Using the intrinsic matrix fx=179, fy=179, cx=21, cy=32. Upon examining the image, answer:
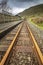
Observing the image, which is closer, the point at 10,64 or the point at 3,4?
the point at 10,64

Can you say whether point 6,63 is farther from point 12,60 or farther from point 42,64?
point 42,64

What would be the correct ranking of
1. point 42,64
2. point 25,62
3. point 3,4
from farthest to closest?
point 3,4
point 25,62
point 42,64

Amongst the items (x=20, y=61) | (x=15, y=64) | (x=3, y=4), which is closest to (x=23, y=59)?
(x=20, y=61)

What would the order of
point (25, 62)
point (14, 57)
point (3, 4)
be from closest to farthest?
point (25, 62) < point (14, 57) < point (3, 4)

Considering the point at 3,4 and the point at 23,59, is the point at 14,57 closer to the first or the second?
the point at 23,59

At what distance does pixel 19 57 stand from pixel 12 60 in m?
0.47

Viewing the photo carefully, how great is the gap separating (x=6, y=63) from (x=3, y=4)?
93.3 meters

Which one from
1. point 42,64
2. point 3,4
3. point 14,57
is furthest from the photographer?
point 3,4

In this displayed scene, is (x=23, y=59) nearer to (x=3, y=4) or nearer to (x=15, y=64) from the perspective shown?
(x=15, y=64)

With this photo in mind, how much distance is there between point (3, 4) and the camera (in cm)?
9675

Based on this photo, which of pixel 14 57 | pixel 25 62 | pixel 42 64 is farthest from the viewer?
pixel 14 57

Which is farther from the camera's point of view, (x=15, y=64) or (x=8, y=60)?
(x=8, y=60)

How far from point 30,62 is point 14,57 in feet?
2.47

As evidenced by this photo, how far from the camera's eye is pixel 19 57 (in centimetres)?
610
